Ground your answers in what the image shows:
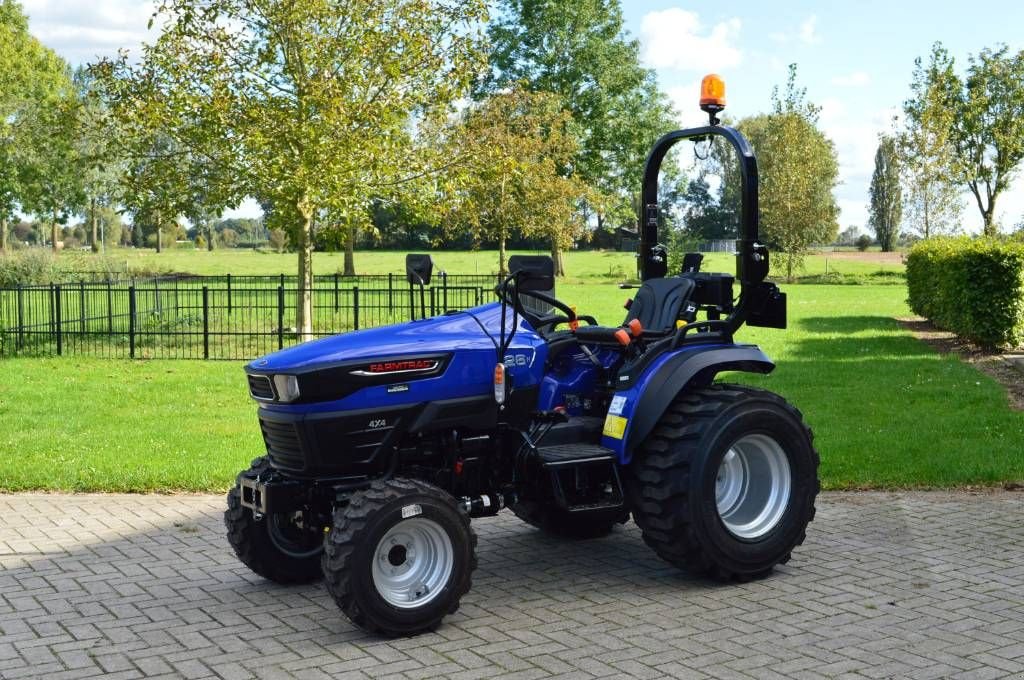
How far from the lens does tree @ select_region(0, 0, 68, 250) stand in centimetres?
4478

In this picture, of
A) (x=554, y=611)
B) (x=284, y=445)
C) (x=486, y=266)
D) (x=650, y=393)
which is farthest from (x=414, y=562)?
(x=486, y=266)

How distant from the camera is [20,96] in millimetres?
46375

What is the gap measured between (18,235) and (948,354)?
92048 millimetres

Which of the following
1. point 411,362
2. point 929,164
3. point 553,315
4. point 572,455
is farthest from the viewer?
point 929,164

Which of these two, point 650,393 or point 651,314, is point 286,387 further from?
point 651,314

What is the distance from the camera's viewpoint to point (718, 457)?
6.10 meters

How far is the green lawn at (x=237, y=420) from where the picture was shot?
29.6 ft

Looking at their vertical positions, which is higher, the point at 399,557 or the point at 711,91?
the point at 711,91

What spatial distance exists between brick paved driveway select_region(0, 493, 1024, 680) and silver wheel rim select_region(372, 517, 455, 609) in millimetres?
215

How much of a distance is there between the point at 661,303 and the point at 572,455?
3.63 feet

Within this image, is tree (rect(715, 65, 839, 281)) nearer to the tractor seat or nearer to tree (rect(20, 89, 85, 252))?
tree (rect(20, 89, 85, 252))

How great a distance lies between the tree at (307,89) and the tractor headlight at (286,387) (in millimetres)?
11968

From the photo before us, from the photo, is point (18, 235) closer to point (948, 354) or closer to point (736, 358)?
point (948, 354)

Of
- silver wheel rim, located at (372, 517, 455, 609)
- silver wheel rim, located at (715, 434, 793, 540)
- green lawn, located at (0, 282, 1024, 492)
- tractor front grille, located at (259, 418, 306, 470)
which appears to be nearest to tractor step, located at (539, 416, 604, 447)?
silver wheel rim, located at (715, 434, 793, 540)
